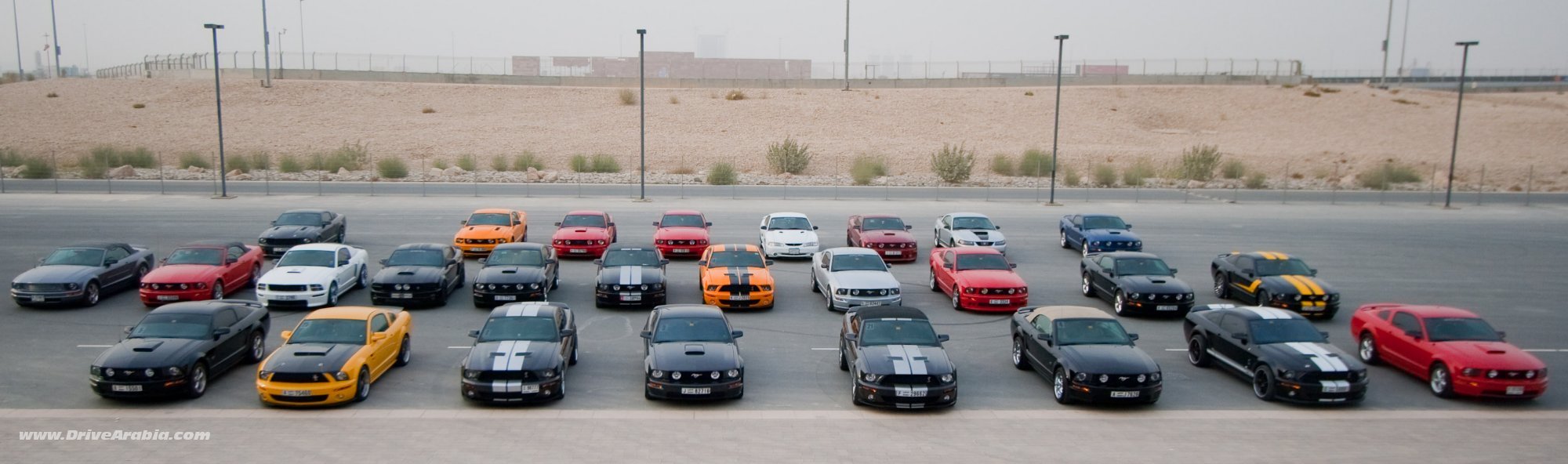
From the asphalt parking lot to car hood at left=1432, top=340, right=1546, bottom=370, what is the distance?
25.0 inches

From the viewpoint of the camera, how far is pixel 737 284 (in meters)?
20.3

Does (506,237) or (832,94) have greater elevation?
(832,94)

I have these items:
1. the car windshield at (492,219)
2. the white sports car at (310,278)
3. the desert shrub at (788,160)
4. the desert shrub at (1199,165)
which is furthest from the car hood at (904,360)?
the desert shrub at (1199,165)

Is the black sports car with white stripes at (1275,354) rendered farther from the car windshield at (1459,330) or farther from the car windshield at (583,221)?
the car windshield at (583,221)

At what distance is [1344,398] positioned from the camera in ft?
47.8

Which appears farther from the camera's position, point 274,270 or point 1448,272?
point 1448,272

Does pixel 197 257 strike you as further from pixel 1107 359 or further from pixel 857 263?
pixel 1107 359

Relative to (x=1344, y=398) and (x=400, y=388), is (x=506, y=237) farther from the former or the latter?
(x=1344, y=398)

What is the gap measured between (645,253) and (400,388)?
25.3 ft

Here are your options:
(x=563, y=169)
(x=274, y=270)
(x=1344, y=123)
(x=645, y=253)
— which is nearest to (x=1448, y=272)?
(x=645, y=253)

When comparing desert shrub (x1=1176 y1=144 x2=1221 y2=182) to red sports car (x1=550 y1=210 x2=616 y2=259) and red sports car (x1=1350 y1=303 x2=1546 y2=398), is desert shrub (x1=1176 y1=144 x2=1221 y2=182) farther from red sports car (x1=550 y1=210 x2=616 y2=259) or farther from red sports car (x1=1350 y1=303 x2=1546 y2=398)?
red sports car (x1=1350 y1=303 x2=1546 y2=398)

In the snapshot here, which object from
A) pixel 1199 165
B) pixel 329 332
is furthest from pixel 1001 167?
pixel 329 332

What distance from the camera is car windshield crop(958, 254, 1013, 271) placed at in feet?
71.3

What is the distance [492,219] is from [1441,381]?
22208 millimetres
